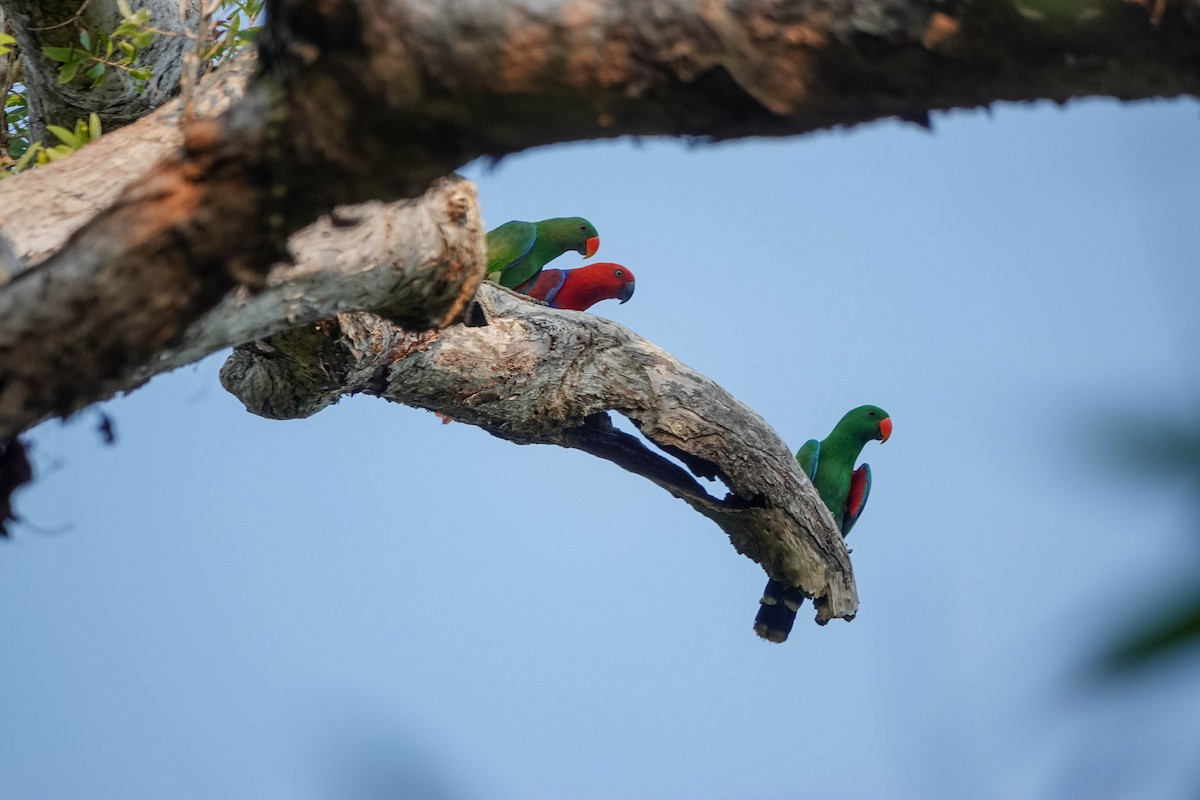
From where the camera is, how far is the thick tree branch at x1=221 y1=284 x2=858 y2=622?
12.0 feet

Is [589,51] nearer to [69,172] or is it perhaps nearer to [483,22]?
[483,22]

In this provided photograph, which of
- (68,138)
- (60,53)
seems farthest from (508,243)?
(68,138)

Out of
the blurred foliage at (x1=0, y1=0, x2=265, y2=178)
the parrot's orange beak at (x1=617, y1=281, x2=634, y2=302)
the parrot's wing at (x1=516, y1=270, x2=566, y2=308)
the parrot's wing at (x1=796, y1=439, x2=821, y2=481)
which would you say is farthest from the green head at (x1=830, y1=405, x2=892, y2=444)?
the blurred foliage at (x1=0, y1=0, x2=265, y2=178)

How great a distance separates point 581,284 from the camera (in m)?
7.00

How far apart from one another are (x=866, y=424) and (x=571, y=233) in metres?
2.42

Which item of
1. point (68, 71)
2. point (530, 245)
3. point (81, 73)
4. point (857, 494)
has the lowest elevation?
point (857, 494)

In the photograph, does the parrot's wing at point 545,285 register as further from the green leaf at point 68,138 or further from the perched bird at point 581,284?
the green leaf at point 68,138

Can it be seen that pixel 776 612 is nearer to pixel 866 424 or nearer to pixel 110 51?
pixel 866 424

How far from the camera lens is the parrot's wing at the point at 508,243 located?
588cm

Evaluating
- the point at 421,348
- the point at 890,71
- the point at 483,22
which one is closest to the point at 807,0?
the point at 890,71

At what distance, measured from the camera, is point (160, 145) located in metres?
2.21

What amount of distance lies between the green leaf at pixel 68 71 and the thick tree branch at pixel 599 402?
3.38ft

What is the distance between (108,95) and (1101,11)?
3.63 meters

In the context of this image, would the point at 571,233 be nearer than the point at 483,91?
No
